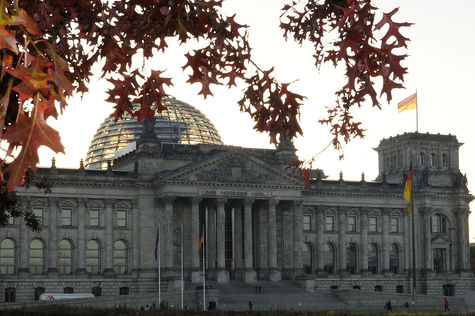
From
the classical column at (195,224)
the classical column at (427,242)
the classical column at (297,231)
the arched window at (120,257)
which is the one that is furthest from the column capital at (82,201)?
the classical column at (427,242)

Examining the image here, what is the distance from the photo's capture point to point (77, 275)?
8938 cm

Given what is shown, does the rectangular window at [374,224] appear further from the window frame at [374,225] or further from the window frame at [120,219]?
the window frame at [120,219]

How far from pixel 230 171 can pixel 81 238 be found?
16.0m

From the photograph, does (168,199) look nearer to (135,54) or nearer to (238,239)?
(238,239)

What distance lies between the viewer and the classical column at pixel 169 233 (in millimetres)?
91150

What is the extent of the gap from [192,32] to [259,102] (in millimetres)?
2022

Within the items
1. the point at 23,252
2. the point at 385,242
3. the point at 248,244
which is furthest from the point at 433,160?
the point at 23,252

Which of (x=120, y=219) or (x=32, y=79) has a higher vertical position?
(x=120, y=219)

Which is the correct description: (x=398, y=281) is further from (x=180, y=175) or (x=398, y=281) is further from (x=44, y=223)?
(x=44, y=223)

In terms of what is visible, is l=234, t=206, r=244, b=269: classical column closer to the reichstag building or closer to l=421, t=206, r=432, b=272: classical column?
the reichstag building

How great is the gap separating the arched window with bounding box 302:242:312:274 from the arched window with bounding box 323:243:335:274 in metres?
1.76

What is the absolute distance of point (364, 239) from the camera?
10475 centimetres

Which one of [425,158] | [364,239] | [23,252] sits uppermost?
[425,158]

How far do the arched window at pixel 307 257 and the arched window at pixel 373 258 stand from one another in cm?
757
